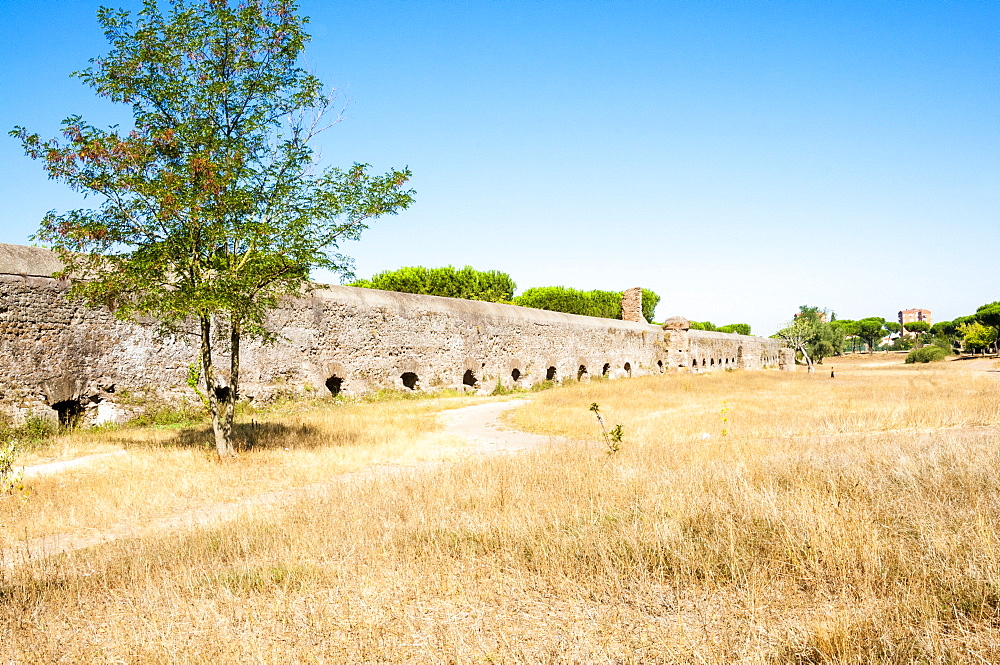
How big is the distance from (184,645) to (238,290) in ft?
18.1

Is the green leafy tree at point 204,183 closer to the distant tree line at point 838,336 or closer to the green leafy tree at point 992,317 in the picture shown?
the distant tree line at point 838,336

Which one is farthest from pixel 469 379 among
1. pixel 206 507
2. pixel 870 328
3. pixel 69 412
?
pixel 870 328

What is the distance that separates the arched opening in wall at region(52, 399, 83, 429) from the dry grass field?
186 inches

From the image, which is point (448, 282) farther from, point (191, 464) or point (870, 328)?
point (870, 328)

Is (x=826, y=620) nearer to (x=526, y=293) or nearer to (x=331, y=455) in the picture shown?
(x=331, y=455)

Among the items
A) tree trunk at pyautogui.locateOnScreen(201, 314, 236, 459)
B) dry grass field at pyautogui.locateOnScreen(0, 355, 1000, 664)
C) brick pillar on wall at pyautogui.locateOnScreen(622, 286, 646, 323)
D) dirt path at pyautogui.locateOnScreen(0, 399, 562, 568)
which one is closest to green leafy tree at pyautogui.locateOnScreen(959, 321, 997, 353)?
brick pillar on wall at pyautogui.locateOnScreen(622, 286, 646, 323)

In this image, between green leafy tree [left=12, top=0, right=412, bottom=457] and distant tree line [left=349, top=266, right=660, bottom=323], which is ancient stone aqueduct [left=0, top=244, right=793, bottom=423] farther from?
distant tree line [left=349, top=266, right=660, bottom=323]

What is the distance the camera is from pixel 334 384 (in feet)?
49.4

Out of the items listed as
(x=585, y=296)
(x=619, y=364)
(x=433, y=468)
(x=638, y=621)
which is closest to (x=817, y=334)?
(x=585, y=296)

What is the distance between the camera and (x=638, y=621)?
2.85 m

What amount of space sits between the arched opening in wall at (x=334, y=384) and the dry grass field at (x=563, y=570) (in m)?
8.57

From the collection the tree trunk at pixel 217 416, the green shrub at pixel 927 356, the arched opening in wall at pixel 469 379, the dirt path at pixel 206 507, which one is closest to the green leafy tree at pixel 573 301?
the arched opening in wall at pixel 469 379

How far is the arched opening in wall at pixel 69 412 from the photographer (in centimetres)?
1015

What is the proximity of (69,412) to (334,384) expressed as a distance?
5.79m
